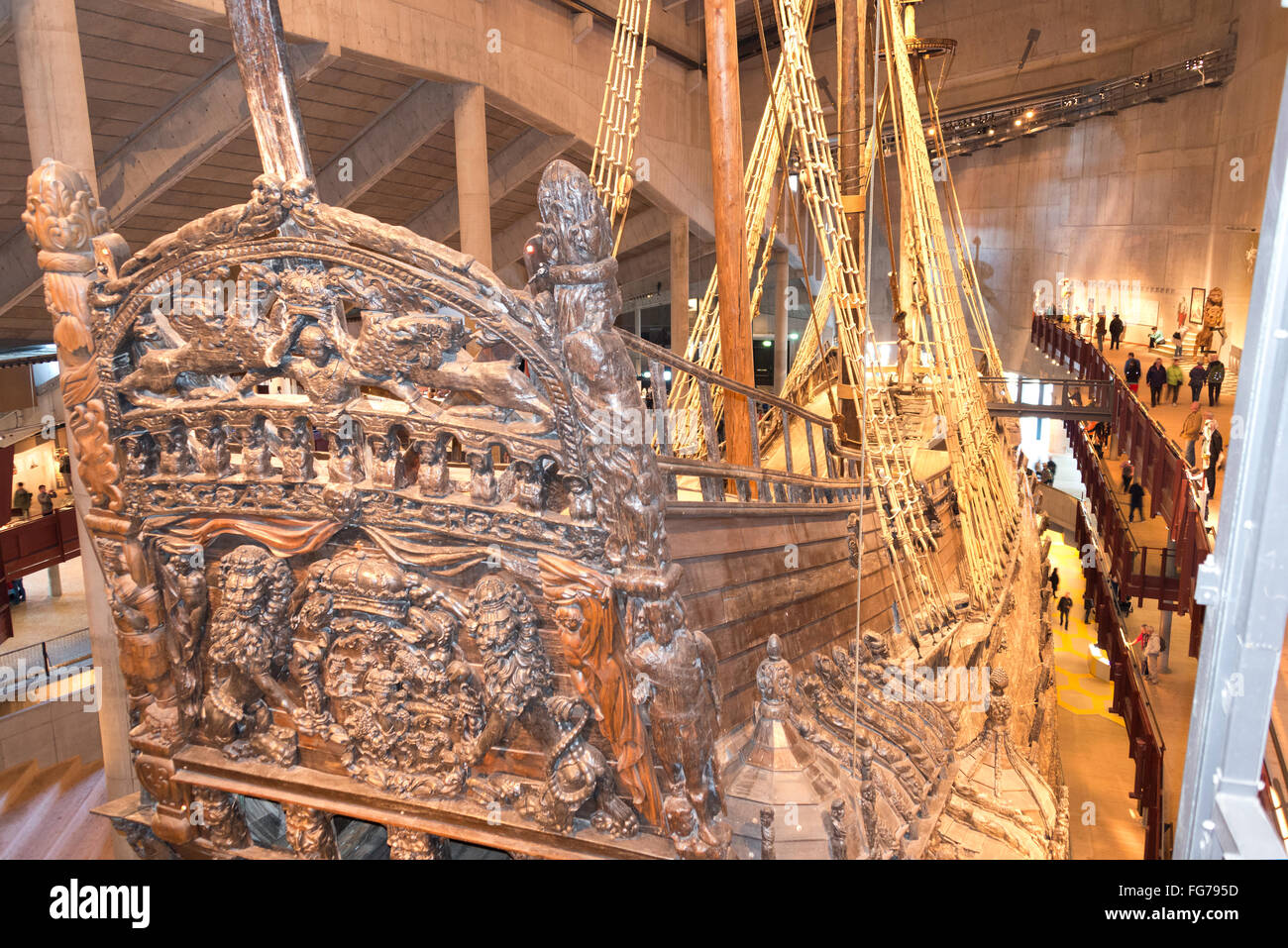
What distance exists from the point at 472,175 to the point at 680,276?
5.57 m

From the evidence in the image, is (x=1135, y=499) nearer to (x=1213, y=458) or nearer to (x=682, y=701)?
(x=1213, y=458)

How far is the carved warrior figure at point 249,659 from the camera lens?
2215 millimetres

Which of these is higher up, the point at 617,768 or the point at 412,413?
the point at 412,413

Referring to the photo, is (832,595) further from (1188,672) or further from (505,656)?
(1188,672)

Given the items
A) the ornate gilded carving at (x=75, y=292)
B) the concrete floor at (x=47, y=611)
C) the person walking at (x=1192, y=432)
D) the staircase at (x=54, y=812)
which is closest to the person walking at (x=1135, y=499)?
the person walking at (x=1192, y=432)

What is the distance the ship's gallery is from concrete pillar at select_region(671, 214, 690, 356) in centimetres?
490

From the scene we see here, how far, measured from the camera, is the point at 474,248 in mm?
7617

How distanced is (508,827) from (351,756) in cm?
47

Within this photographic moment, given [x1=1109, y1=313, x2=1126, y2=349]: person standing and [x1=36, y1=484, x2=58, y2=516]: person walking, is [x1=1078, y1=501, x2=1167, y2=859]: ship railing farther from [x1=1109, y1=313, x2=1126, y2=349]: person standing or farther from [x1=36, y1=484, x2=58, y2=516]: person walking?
[x1=36, y1=484, x2=58, y2=516]: person walking

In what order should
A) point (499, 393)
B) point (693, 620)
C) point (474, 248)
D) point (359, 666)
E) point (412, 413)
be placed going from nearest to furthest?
point (499, 393) < point (412, 413) < point (359, 666) < point (693, 620) < point (474, 248)

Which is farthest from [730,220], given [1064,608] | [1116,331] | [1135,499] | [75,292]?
[1116,331]

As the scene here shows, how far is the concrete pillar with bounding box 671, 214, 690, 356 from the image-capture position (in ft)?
41.7

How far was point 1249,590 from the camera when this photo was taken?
3.85ft

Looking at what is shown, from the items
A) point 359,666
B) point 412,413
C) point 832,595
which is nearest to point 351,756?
point 359,666
